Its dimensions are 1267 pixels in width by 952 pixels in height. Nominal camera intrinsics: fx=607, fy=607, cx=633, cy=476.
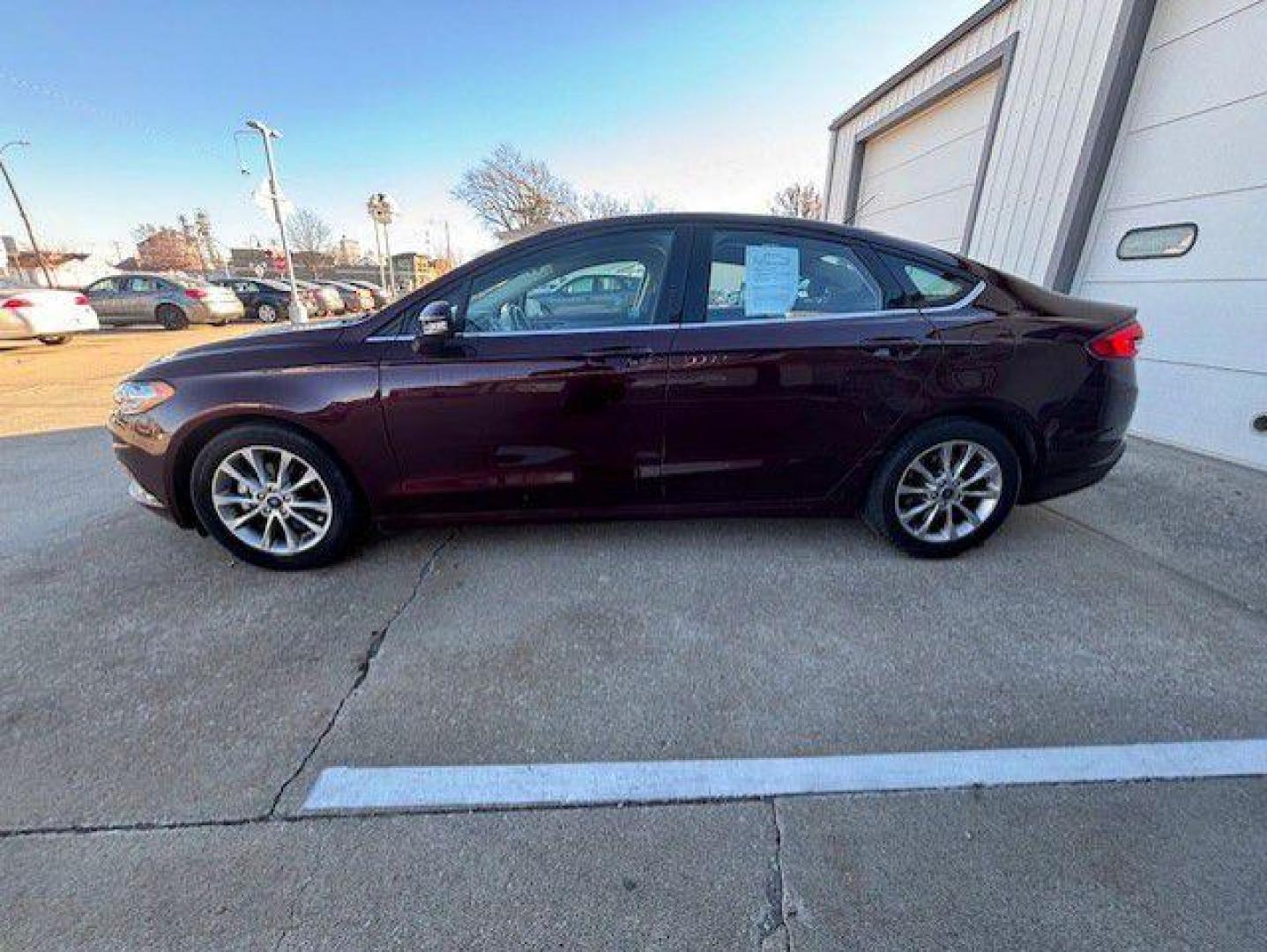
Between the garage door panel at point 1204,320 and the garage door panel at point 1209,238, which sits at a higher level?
the garage door panel at point 1209,238

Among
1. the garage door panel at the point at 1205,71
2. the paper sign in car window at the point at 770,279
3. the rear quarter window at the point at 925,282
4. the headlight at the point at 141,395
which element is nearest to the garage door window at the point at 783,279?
the paper sign in car window at the point at 770,279

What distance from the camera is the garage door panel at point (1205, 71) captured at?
3900 mm

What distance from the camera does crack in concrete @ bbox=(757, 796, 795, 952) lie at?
1347mm

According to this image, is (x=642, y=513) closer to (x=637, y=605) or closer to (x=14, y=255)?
(x=637, y=605)

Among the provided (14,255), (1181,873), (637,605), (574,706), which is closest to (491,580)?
(637,605)

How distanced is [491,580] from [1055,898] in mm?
2249

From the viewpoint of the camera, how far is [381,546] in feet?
10.4

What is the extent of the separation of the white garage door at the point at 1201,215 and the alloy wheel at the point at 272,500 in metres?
5.65

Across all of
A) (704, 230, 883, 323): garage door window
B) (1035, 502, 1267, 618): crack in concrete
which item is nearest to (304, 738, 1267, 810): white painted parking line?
(1035, 502, 1267, 618): crack in concrete

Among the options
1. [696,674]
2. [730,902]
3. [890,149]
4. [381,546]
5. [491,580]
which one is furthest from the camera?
[890,149]

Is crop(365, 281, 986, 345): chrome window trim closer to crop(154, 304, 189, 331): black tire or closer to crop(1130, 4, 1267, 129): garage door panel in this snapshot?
crop(1130, 4, 1267, 129): garage door panel

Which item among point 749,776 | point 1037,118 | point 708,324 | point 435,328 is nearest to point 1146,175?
point 1037,118

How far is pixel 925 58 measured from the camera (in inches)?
270

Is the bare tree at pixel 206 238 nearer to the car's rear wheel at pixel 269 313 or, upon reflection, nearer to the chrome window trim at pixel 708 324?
the car's rear wheel at pixel 269 313
